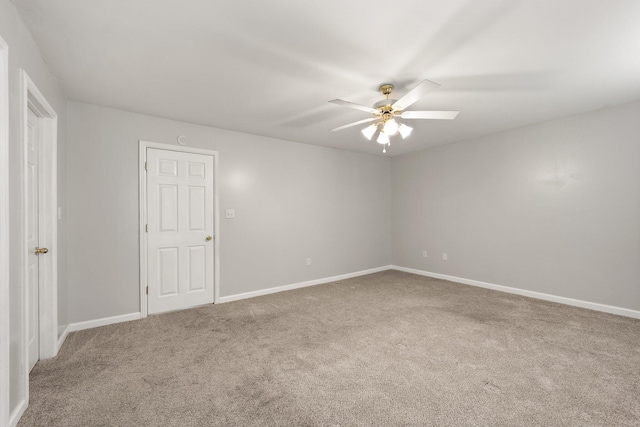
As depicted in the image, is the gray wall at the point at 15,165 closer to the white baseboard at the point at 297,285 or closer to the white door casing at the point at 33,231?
the white door casing at the point at 33,231

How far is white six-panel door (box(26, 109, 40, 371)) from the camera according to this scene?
230 cm

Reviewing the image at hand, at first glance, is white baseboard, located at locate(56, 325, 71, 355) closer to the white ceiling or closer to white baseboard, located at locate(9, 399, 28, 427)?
white baseboard, located at locate(9, 399, 28, 427)

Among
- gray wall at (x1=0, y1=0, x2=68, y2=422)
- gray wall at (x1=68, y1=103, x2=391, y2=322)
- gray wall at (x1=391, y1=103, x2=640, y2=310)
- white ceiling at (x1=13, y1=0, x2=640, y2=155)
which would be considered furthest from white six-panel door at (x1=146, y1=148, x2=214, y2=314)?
gray wall at (x1=391, y1=103, x2=640, y2=310)

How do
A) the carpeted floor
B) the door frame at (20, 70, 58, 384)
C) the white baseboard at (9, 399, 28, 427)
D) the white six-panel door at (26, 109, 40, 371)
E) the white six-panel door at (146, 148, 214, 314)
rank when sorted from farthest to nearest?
the white six-panel door at (146, 148, 214, 314)
the door frame at (20, 70, 58, 384)
the white six-panel door at (26, 109, 40, 371)
the carpeted floor
the white baseboard at (9, 399, 28, 427)

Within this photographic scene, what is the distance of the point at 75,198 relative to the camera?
3.16m

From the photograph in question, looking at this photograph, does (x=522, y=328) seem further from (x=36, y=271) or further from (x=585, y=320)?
(x=36, y=271)

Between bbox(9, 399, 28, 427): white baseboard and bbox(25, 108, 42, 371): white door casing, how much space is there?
24.1 inches

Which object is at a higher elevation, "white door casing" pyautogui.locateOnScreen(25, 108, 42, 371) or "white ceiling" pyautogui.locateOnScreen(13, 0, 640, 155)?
"white ceiling" pyautogui.locateOnScreen(13, 0, 640, 155)

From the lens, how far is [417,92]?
7.42 ft

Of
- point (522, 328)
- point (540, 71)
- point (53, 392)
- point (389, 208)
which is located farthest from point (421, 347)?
point (389, 208)

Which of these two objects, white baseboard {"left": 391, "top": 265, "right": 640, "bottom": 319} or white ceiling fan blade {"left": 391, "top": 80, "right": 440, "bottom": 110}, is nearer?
white ceiling fan blade {"left": 391, "top": 80, "right": 440, "bottom": 110}

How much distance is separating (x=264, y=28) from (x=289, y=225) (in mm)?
3226

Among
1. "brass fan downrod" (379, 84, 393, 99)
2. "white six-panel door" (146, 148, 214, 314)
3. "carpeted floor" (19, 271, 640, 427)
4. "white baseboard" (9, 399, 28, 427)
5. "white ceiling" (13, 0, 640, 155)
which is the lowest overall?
"carpeted floor" (19, 271, 640, 427)

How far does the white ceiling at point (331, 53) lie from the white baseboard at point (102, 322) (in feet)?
7.89
